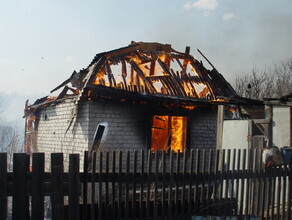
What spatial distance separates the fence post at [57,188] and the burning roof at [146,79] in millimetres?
6157

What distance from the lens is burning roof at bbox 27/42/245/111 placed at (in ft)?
36.1

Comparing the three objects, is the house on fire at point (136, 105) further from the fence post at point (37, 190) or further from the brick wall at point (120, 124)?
the fence post at point (37, 190)

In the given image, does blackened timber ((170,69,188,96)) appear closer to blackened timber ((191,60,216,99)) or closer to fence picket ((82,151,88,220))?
blackened timber ((191,60,216,99))

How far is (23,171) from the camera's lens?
4.27 metres

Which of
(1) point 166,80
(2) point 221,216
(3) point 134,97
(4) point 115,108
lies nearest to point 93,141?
(4) point 115,108

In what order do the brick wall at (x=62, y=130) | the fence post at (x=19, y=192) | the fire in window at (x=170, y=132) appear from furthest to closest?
the fire in window at (x=170, y=132)
the brick wall at (x=62, y=130)
the fence post at (x=19, y=192)

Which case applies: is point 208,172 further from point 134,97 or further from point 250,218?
point 134,97

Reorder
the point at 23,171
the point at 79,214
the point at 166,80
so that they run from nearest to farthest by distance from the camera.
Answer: the point at 23,171 → the point at 79,214 → the point at 166,80

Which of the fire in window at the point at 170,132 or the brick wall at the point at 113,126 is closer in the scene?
the brick wall at the point at 113,126

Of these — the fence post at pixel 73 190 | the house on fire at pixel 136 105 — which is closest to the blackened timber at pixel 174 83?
the house on fire at pixel 136 105

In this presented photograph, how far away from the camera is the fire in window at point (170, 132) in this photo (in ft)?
41.8

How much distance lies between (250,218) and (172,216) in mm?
1295

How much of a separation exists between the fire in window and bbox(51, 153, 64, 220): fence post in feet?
26.5

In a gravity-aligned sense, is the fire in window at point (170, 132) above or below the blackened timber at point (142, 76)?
below
